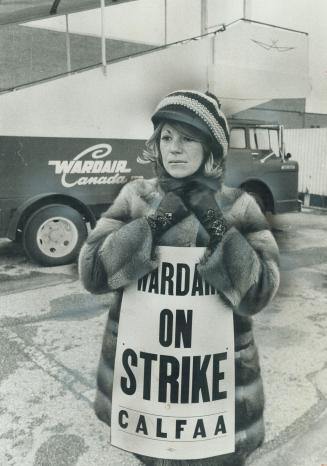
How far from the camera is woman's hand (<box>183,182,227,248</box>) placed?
158 cm

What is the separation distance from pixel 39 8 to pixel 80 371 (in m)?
5.80

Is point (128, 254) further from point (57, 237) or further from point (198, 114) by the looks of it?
point (57, 237)

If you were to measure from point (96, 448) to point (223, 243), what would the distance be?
161 centimetres

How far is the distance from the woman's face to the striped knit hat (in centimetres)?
5

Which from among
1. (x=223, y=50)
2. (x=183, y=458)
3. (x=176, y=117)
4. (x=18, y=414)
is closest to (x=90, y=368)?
(x=18, y=414)

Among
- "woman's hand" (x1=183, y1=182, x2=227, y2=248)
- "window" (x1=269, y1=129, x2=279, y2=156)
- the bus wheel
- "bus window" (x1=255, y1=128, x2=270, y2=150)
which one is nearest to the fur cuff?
"woman's hand" (x1=183, y1=182, x2=227, y2=248)

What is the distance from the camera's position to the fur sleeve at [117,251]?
1619 mm

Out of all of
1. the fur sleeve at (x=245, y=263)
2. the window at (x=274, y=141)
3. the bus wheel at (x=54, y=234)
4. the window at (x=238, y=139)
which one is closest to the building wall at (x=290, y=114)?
the window at (x=274, y=141)

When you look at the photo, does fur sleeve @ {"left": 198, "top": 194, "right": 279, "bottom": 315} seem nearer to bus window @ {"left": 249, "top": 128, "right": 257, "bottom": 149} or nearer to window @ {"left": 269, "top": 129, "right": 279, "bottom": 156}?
bus window @ {"left": 249, "top": 128, "right": 257, "bottom": 149}

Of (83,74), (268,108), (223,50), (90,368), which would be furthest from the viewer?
(268,108)

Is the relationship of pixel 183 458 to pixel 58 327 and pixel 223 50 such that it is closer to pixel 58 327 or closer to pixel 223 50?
pixel 58 327

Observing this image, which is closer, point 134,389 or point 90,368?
point 134,389

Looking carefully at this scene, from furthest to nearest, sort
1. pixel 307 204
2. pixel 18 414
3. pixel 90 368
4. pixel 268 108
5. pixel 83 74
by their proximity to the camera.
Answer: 1. pixel 268 108
2. pixel 307 204
3. pixel 83 74
4. pixel 90 368
5. pixel 18 414

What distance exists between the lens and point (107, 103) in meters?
5.96
